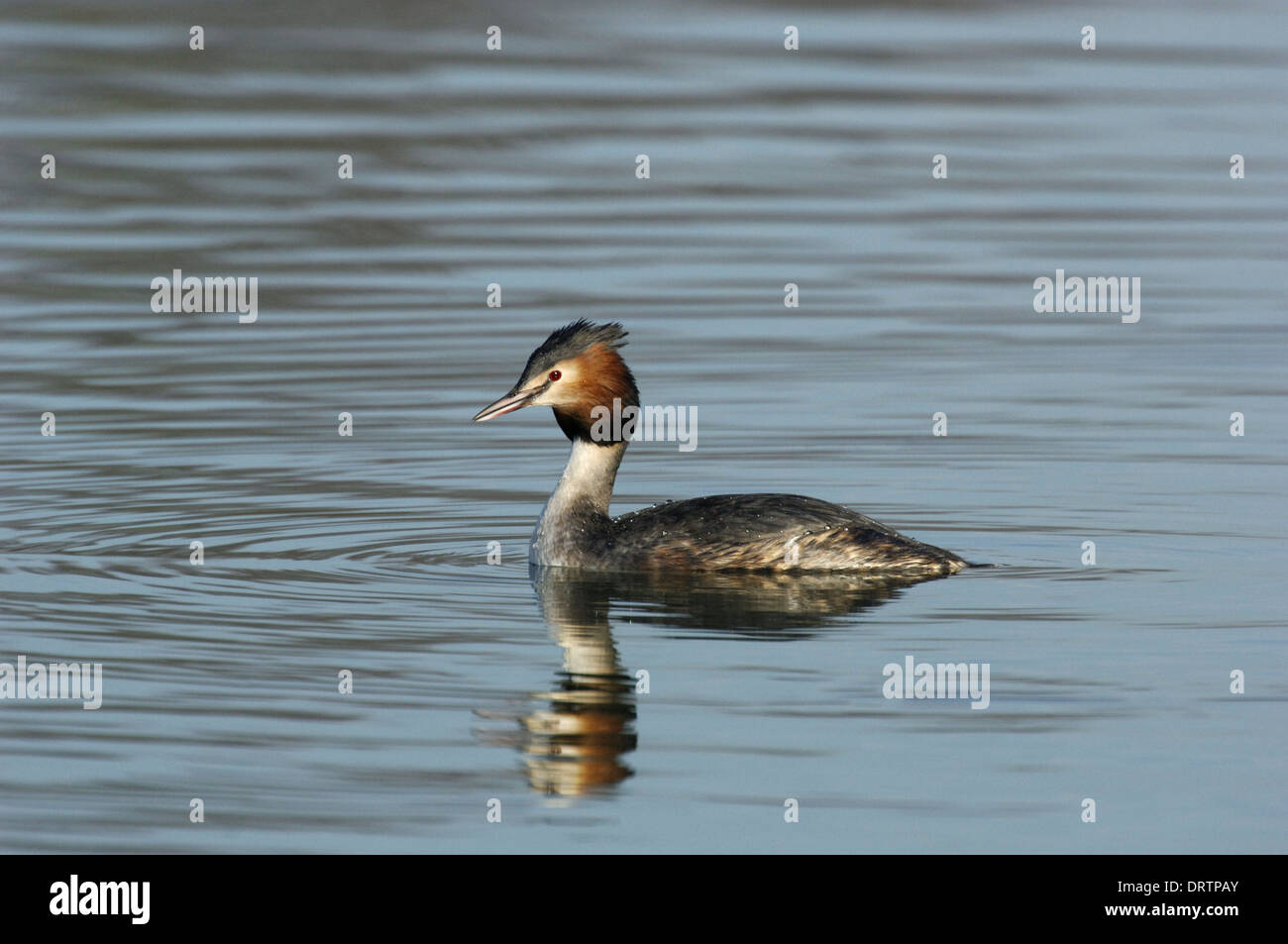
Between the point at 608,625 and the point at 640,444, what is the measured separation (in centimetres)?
484

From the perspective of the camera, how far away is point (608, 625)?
11812 millimetres

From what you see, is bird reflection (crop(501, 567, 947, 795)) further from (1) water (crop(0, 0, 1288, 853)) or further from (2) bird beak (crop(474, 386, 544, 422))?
(2) bird beak (crop(474, 386, 544, 422))

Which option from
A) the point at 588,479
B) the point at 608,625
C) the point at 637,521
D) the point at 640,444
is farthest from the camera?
the point at 640,444

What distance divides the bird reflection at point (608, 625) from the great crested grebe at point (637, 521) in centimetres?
9

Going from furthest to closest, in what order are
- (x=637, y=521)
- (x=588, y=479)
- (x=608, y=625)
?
(x=588, y=479)
(x=637, y=521)
(x=608, y=625)

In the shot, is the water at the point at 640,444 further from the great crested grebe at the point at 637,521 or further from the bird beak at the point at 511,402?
the bird beak at the point at 511,402

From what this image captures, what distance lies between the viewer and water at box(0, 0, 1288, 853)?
372 inches

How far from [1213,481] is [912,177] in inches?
418

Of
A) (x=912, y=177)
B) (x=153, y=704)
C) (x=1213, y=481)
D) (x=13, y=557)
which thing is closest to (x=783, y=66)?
(x=912, y=177)

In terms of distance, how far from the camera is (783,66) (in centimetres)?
3044

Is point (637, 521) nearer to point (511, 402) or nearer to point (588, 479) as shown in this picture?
point (588, 479)

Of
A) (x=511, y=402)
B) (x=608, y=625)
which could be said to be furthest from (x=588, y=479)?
(x=608, y=625)

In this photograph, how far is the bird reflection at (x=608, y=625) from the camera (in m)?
9.71

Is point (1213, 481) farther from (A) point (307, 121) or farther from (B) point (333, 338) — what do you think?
(A) point (307, 121)
